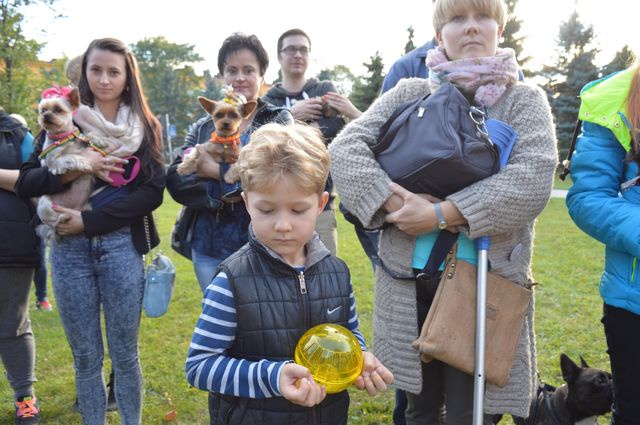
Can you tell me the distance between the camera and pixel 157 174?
308 centimetres

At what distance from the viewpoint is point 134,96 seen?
3146 mm

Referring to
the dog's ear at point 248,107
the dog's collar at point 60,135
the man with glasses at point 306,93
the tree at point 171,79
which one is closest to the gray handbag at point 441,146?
the dog's ear at point 248,107

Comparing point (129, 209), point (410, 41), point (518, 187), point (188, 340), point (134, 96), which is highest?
point (410, 41)

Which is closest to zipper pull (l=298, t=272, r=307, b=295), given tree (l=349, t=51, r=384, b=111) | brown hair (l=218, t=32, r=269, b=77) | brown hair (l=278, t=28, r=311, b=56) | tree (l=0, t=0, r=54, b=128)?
brown hair (l=218, t=32, r=269, b=77)

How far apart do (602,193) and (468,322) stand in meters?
0.82

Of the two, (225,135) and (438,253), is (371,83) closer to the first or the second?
(225,135)

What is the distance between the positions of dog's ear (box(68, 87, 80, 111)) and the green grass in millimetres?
2294

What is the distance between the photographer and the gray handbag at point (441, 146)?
80.4 inches

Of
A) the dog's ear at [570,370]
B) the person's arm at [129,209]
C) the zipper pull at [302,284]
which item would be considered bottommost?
the dog's ear at [570,370]

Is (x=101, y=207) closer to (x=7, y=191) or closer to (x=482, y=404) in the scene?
(x=7, y=191)

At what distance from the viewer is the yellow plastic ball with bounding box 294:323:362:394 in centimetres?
154

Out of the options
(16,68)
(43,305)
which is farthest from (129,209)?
(16,68)

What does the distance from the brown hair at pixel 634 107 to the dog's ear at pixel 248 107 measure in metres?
2.20

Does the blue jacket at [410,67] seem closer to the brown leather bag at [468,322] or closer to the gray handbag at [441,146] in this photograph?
the gray handbag at [441,146]
